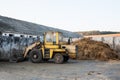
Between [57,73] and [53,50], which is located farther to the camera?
[53,50]

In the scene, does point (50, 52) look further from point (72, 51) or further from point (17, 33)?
point (17, 33)

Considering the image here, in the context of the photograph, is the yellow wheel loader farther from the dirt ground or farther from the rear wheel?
the dirt ground

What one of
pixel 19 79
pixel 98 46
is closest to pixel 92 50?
pixel 98 46

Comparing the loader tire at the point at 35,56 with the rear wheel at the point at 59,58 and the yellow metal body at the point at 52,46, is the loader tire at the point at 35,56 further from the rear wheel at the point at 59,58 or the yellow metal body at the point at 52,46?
the rear wheel at the point at 59,58

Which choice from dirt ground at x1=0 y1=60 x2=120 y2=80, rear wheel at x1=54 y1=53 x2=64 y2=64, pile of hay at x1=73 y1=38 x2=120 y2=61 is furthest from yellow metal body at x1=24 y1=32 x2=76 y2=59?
pile of hay at x1=73 y1=38 x2=120 y2=61

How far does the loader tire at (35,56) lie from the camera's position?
20.7 metres

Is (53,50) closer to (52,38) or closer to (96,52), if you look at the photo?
(52,38)

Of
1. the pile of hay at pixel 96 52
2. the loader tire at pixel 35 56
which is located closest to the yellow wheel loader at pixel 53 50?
the loader tire at pixel 35 56

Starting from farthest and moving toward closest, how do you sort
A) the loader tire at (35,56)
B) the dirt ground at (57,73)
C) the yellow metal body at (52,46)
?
the loader tire at (35,56) < the yellow metal body at (52,46) < the dirt ground at (57,73)

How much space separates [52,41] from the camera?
20.8 meters

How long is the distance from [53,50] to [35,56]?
155cm

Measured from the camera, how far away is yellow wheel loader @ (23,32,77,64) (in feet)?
67.8

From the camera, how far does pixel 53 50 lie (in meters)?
20.6

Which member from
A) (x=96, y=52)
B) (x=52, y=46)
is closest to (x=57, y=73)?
(x=52, y=46)
